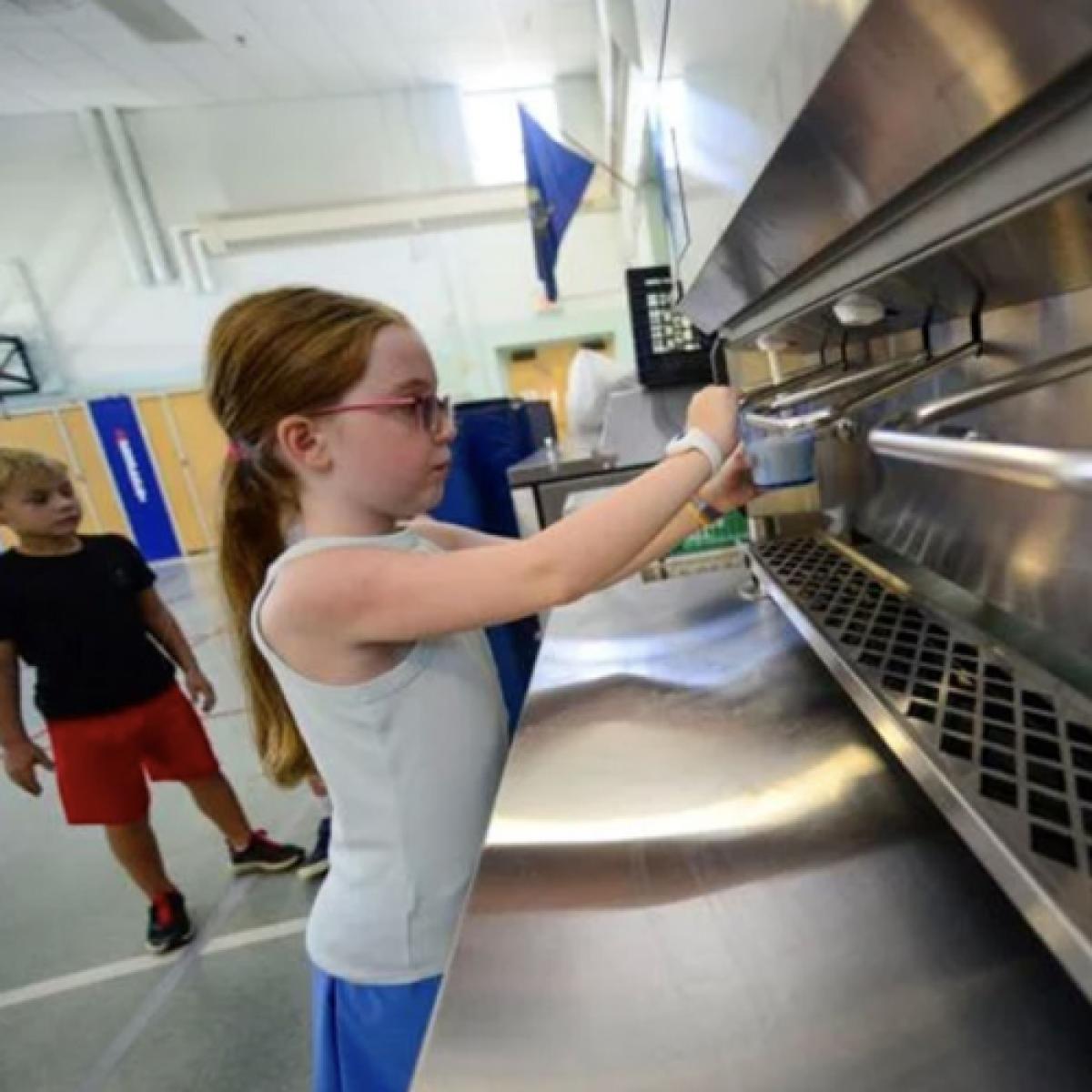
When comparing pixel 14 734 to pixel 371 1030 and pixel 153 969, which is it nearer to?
pixel 153 969

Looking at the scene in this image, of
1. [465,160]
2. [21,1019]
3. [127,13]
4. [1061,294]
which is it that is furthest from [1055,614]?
[465,160]

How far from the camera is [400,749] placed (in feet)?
2.10

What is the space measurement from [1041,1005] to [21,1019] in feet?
6.50

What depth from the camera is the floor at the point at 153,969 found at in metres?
1.26

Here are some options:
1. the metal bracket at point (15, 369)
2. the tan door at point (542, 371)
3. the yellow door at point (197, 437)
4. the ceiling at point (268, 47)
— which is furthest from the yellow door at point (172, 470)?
the tan door at point (542, 371)

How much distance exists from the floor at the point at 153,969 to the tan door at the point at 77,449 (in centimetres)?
564

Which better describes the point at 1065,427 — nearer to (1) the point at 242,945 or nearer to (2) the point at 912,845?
(2) the point at 912,845

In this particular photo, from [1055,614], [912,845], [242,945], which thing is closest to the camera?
[912,845]

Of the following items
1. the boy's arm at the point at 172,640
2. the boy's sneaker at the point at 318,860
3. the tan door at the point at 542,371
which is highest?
the tan door at the point at 542,371

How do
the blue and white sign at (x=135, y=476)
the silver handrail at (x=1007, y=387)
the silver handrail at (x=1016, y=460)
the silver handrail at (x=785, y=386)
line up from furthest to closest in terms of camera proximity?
the blue and white sign at (x=135, y=476)
the silver handrail at (x=785, y=386)
the silver handrail at (x=1007, y=387)
the silver handrail at (x=1016, y=460)

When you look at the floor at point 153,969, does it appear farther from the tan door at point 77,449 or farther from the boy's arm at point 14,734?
the tan door at point 77,449

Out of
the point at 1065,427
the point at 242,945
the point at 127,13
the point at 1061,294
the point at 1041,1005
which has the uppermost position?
the point at 127,13

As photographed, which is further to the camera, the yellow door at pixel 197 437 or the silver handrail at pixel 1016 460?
the yellow door at pixel 197 437

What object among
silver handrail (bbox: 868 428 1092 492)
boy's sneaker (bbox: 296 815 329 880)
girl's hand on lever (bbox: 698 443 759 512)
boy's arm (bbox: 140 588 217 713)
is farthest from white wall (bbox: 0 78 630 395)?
silver handrail (bbox: 868 428 1092 492)
